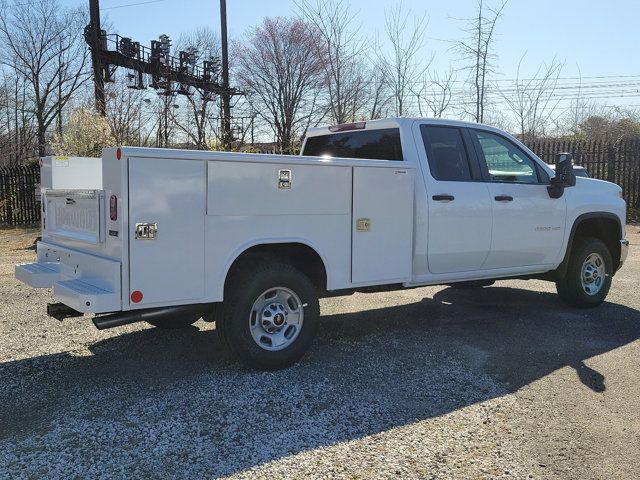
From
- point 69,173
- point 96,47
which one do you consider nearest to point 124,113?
point 96,47

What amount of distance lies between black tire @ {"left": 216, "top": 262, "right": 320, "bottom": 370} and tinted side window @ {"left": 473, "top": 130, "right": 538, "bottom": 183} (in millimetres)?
2568

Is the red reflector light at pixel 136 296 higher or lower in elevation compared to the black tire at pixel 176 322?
higher

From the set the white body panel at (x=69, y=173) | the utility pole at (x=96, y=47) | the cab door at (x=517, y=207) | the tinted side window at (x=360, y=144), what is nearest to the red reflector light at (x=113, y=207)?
the white body panel at (x=69, y=173)

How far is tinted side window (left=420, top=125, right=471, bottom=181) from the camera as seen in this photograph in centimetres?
575

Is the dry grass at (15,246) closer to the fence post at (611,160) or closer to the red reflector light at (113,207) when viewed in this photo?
the red reflector light at (113,207)

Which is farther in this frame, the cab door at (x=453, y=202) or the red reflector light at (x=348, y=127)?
the red reflector light at (x=348, y=127)

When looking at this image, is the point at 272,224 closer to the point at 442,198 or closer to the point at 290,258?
the point at 290,258

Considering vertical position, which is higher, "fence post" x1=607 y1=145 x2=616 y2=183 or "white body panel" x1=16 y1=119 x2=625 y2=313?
"fence post" x1=607 y1=145 x2=616 y2=183

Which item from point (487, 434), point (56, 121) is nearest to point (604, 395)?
point (487, 434)

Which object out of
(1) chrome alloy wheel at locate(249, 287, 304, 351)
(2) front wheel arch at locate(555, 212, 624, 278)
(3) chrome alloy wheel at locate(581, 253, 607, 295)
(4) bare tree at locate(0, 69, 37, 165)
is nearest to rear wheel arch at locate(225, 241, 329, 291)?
(1) chrome alloy wheel at locate(249, 287, 304, 351)

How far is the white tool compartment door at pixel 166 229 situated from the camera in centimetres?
399

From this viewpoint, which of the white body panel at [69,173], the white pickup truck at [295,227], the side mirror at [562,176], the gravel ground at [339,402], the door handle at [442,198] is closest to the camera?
the gravel ground at [339,402]

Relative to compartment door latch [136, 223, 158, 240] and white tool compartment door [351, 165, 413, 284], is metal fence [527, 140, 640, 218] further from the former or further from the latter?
compartment door latch [136, 223, 158, 240]

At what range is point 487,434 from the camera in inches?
146
